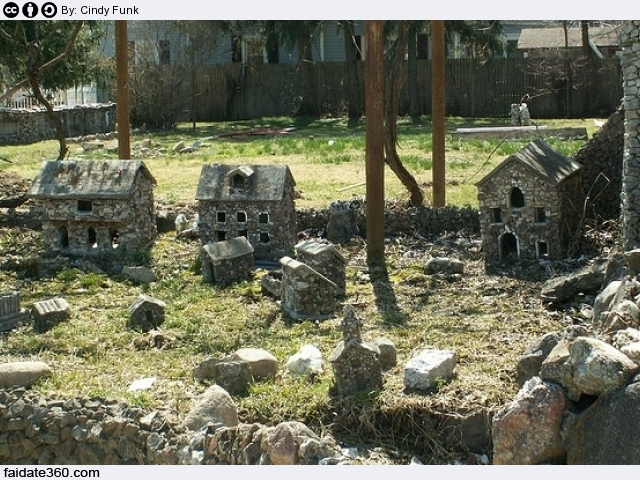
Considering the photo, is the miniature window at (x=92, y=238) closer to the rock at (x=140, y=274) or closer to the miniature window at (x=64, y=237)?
the miniature window at (x=64, y=237)

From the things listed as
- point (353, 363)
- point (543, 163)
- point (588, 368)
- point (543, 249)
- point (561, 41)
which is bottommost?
point (353, 363)

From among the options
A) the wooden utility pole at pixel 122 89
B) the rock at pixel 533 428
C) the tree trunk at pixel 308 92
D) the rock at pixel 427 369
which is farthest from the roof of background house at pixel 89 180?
the tree trunk at pixel 308 92

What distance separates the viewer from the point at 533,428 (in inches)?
349

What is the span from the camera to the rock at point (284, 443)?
904 centimetres

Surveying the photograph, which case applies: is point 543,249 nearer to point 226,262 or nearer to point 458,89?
point 226,262

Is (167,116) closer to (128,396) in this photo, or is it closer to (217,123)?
(217,123)

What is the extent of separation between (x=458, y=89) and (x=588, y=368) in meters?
33.4

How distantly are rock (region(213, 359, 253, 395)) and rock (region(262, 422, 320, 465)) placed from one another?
96.0 inches

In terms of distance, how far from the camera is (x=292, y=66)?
4384cm

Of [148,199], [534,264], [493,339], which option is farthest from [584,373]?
[148,199]

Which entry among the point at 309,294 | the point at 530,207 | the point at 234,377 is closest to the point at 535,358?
the point at 234,377

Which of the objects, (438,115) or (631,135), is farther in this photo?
(438,115)

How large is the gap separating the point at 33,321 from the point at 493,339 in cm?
581

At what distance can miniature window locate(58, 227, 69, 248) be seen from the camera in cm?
1869
